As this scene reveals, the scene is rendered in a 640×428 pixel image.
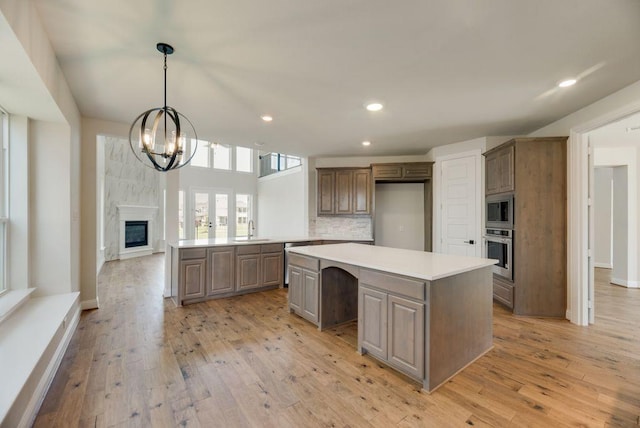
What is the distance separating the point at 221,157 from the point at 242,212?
201 centimetres

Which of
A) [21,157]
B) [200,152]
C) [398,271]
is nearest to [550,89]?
[398,271]

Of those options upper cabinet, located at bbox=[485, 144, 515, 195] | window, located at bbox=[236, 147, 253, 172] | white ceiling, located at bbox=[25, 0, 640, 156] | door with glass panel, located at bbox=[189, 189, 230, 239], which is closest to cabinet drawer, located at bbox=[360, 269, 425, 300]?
white ceiling, located at bbox=[25, 0, 640, 156]

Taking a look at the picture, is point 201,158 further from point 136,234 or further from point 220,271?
point 220,271

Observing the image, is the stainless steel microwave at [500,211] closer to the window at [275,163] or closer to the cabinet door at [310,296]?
the cabinet door at [310,296]

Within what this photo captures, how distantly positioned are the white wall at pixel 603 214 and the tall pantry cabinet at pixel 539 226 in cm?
413

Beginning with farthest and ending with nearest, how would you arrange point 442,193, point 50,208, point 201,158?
point 201,158 → point 442,193 → point 50,208

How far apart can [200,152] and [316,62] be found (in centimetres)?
788

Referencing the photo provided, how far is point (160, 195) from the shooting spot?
9.23 metres

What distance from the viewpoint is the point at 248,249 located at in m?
4.45

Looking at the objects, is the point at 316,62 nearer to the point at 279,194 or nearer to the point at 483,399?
the point at 483,399

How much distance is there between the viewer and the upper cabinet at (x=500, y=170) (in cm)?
356

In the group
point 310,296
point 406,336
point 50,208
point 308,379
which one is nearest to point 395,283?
point 406,336

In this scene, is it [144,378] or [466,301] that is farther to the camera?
[466,301]

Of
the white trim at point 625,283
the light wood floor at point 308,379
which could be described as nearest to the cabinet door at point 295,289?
the light wood floor at point 308,379
